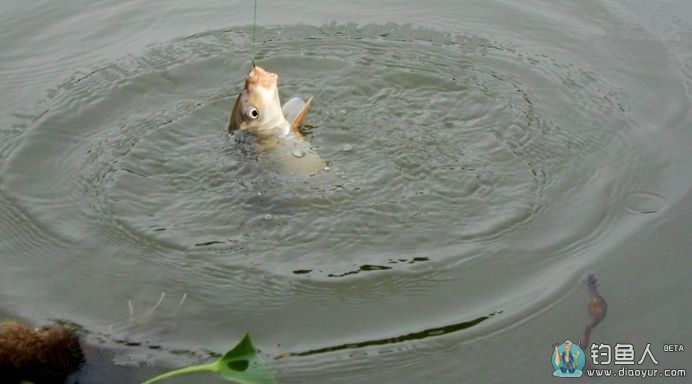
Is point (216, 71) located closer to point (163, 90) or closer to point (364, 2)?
point (163, 90)

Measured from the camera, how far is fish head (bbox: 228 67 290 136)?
545 centimetres

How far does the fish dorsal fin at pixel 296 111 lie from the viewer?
549 cm

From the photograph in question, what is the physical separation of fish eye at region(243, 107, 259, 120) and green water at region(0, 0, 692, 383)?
0.90 ft

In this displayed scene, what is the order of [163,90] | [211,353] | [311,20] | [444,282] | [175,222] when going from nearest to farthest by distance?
[211,353] → [444,282] → [175,222] → [163,90] → [311,20]

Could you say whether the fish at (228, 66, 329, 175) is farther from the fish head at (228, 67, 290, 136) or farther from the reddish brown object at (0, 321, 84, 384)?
the reddish brown object at (0, 321, 84, 384)

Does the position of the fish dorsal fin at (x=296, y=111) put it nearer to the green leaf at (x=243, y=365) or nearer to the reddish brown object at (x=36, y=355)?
the reddish brown object at (x=36, y=355)

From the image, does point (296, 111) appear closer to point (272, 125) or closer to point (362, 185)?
point (272, 125)

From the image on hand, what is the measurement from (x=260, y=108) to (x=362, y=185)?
84cm

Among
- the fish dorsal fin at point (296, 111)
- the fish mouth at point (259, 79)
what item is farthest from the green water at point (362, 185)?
the fish mouth at point (259, 79)

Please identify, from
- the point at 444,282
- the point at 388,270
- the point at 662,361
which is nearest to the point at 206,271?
the point at 388,270

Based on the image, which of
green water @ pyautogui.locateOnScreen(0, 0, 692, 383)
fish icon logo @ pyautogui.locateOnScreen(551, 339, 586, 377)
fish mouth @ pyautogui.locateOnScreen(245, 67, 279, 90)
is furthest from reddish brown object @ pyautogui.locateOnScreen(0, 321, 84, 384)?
fish icon logo @ pyautogui.locateOnScreen(551, 339, 586, 377)

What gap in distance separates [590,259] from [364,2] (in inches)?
148

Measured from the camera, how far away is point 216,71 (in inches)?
261

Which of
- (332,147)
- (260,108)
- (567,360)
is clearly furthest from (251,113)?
(567,360)
